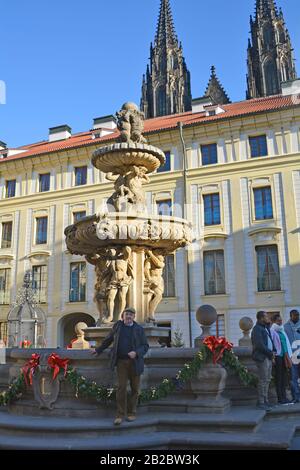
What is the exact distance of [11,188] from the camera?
32.2m

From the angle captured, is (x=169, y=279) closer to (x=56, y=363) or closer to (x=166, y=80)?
(x=56, y=363)

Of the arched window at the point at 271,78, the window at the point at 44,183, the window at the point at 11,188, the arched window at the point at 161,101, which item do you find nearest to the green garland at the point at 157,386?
the window at the point at 44,183

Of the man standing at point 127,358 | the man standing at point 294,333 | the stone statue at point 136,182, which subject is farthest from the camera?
the stone statue at point 136,182

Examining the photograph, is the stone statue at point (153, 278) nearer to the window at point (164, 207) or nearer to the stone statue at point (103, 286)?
the stone statue at point (103, 286)

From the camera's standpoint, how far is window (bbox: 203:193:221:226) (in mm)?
26203

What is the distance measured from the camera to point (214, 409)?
639 cm

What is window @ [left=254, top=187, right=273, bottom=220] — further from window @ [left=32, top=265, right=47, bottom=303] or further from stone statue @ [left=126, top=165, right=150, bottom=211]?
stone statue @ [left=126, top=165, right=150, bottom=211]

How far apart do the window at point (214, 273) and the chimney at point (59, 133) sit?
631 inches

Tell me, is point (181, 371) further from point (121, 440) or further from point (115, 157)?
point (115, 157)

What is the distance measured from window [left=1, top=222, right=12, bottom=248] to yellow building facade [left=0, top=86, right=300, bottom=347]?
0.24 ft

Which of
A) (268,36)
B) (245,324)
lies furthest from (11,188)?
(268,36)

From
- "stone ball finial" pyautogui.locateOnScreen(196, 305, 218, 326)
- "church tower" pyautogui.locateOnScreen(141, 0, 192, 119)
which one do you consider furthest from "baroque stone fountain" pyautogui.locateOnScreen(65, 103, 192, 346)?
"church tower" pyautogui.locateOnScreen(141, 0, 192, 119)

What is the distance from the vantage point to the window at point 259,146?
26.0m
